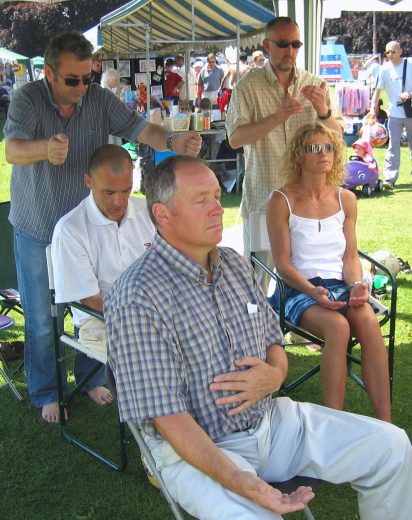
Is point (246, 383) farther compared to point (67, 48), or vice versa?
point (67, 48)

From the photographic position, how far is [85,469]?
10.4 feet

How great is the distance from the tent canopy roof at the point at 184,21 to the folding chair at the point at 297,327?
5124 mm

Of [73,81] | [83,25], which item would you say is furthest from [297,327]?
[83,25]

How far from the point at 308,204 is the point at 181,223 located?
1590 mm

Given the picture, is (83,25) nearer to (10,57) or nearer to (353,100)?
(10,57)

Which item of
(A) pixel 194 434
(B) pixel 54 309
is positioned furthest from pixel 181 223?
(B) pixel 54 309

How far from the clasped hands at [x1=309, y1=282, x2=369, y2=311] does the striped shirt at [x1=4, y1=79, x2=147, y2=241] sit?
4.11ft

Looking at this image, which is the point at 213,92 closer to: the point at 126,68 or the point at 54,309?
the point at 126,68

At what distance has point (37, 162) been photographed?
3.26 m

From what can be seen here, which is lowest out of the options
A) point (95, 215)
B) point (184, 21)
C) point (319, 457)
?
point (319, 457)

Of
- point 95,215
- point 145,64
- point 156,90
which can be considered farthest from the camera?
point 156,90

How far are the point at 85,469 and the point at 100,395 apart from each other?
67 cm

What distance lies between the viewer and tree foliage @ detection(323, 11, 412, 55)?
37.1m

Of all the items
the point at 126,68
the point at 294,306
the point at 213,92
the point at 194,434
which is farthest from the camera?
the point at 213,92
